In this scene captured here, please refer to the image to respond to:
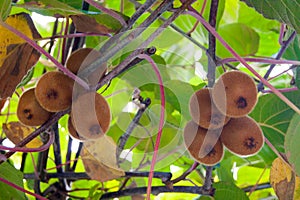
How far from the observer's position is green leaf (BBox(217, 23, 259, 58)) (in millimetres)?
1147

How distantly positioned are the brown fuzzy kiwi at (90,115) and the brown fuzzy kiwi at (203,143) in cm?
11

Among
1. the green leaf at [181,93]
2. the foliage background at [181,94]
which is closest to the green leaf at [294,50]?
the foliage background at [181,94]

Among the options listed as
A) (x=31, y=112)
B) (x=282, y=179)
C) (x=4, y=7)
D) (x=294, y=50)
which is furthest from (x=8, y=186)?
(x=294, y=50)

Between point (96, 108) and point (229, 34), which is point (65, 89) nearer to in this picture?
point (96, 108)

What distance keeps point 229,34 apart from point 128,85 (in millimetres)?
Result: 356

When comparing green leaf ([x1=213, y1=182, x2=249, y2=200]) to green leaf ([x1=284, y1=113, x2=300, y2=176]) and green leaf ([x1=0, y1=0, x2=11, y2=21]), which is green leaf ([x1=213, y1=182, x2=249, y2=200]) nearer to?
green leaf ([x1=284, y1=113, x2=300, y2=176])

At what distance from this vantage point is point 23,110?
68 centimetres

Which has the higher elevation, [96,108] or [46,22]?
[46,22]

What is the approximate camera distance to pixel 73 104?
2.10 ft

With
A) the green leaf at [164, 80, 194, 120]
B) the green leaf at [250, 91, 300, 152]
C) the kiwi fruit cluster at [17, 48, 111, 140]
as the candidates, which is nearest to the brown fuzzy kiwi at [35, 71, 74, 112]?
the kiwi fruit cluster at [17, 48, 111, 140]

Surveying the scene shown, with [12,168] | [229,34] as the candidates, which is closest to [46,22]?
[229,34]

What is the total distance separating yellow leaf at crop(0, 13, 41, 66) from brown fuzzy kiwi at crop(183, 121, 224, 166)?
0.25 m

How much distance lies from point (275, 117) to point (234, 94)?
27 cm

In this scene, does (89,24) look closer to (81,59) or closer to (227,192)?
(81,59)
